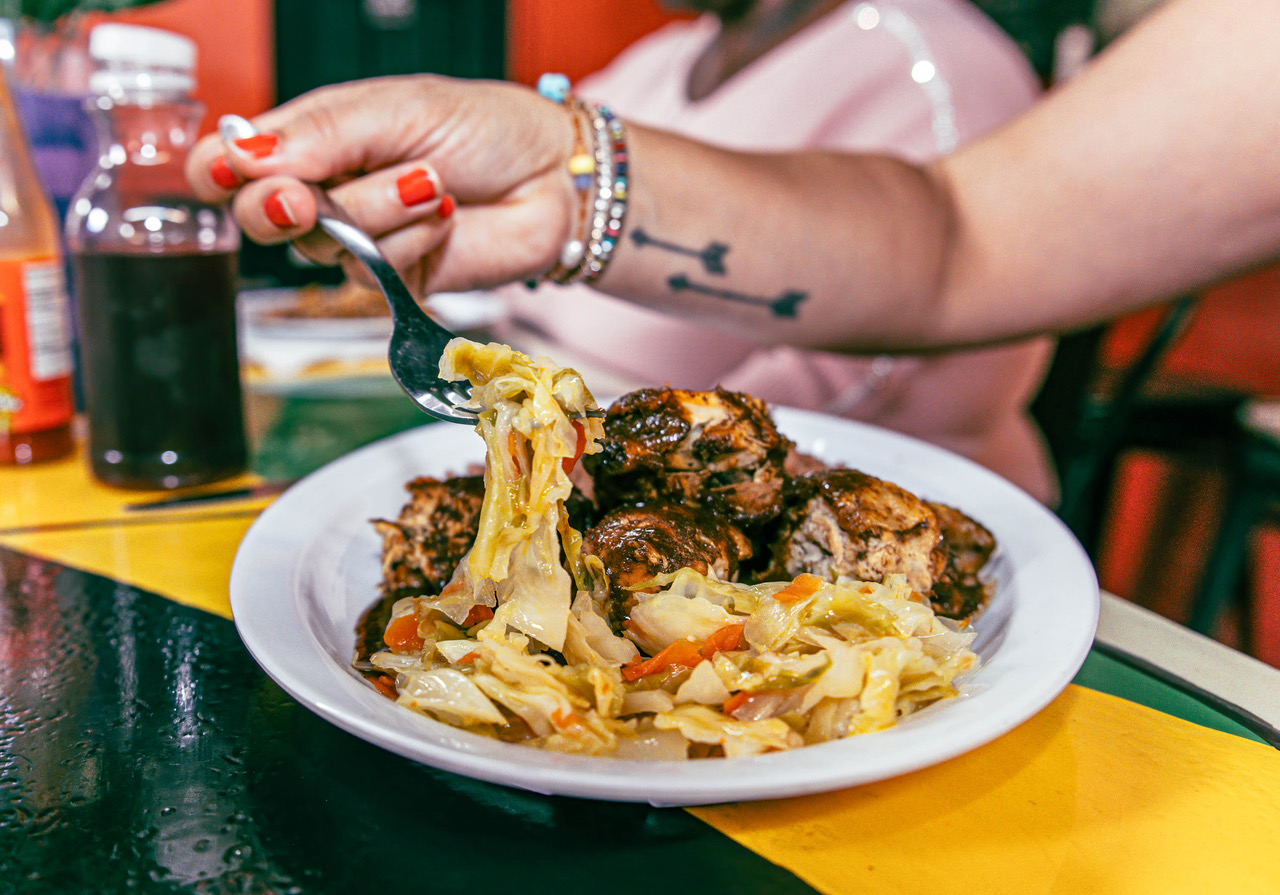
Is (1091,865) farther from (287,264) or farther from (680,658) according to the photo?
(287,264)

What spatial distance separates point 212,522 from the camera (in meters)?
1.19

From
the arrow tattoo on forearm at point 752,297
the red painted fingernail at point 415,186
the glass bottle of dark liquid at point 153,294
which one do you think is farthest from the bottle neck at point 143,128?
the arrow tattoo on forearm at point 752,297

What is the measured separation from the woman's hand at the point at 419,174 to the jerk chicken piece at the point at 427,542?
437mm

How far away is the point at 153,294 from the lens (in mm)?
1229

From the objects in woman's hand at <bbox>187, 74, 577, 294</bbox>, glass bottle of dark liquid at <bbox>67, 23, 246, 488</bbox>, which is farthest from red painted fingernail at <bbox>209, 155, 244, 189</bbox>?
glass bottle of dark liquid at <bbox>67, 23, 246, 488</bbox>

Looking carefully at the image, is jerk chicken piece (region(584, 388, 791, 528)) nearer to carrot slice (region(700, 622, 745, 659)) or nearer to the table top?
carrot slice (region(700, 622, 745, 659))

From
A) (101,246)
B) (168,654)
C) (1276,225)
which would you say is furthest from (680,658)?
(1276,225)

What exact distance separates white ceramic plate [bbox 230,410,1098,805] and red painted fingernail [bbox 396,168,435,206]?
12.6 inches

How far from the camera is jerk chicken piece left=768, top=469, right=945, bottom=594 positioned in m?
0.81

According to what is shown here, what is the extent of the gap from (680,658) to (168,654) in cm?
49

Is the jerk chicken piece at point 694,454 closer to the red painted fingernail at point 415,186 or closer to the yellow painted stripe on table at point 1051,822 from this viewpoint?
the yellow painted stripe on table at point 1051,822

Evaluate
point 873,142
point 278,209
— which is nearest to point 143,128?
point 278,209

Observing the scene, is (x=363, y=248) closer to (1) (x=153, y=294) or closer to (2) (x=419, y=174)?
(2) (x=419, y=174)

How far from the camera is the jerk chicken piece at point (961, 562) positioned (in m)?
0.86
